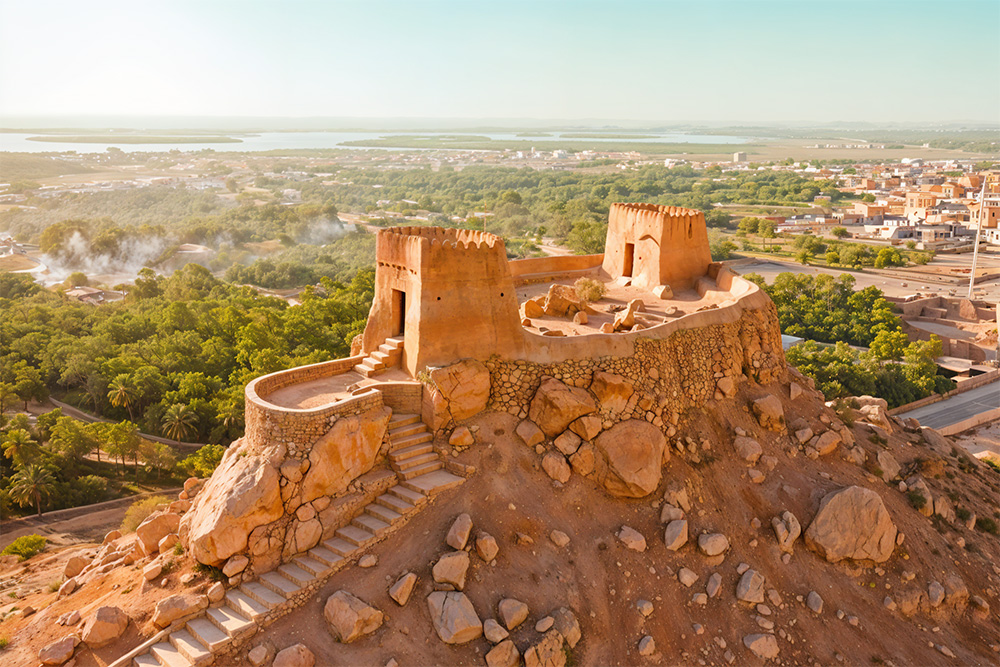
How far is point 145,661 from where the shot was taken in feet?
40.2

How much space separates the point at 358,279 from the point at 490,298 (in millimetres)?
35122

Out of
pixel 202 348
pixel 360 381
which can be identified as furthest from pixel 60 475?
pixel 360 381

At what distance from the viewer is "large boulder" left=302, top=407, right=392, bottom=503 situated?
550 inches

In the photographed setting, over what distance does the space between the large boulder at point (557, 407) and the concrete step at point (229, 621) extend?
6.84m

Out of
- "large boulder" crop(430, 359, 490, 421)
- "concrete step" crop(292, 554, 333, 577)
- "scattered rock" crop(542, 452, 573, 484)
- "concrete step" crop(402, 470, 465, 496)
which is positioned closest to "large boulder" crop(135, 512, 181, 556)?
"concrete step" crop(292, 554, 333, 577)

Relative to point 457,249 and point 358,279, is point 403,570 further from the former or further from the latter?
point 358,279

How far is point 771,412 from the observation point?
59.8 ft

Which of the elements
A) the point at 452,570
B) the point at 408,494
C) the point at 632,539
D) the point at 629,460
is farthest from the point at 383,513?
the point at 629,460

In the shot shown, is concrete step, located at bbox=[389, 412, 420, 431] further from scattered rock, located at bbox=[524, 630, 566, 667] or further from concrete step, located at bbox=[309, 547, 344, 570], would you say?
scattered rock, located at bbox=[524, 630, 566, 667]

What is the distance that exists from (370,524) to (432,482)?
1477mm

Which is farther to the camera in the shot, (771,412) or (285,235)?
(285,235)

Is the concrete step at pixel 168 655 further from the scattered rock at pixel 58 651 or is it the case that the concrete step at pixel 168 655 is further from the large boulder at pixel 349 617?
the large boulder at pixel 349 617

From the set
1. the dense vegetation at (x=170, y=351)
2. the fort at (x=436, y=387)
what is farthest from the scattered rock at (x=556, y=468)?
the dense vegetation at (x=170, y=351)

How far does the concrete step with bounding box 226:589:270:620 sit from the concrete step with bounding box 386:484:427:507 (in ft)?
10.2
